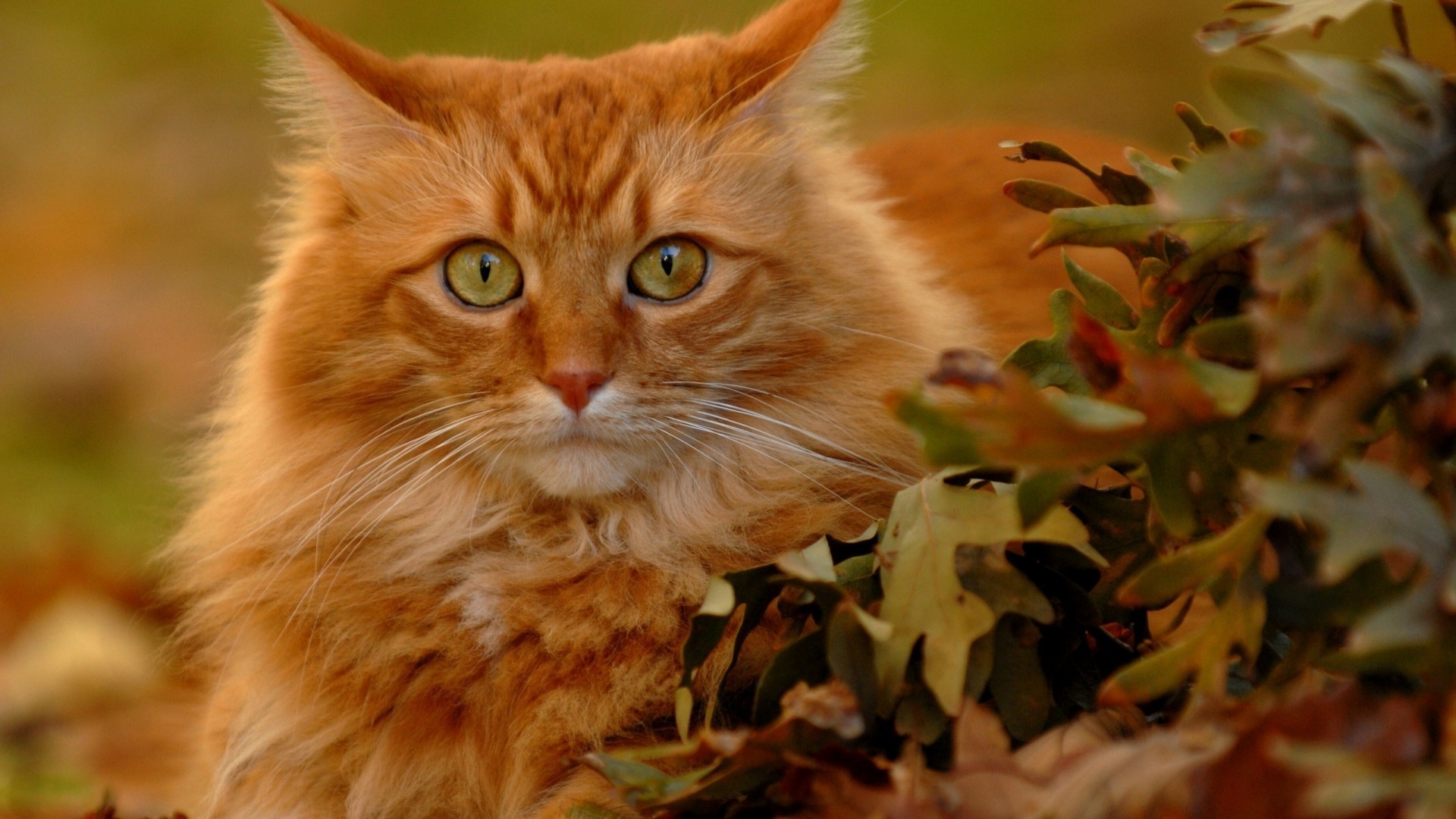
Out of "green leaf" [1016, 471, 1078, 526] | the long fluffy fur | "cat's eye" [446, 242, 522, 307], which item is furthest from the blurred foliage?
"cat's eye" [446, 242, 522, 307]

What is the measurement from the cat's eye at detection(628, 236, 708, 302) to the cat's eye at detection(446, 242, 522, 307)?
0.52 ft

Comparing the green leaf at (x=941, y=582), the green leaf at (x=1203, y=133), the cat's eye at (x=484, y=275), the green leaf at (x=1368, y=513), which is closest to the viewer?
the green leaf at (x=1368, y=513)

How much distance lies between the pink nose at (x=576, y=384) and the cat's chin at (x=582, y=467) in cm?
7

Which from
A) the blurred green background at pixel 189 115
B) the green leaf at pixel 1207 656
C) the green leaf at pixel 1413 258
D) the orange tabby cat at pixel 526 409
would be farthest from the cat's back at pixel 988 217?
the blurred green background at pixel 189 115

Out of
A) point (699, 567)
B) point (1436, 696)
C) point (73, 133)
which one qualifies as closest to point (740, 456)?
point (699, 567)

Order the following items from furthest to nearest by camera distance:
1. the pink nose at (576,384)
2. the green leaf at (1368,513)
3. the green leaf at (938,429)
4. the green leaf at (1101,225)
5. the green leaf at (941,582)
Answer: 1. the pink nose at (576,384)
2. the green leaf at (1101,225)
3. the green leaf at (941,582)
4. the green leaf at (938,429)
5. the green leaf at (1368,513)

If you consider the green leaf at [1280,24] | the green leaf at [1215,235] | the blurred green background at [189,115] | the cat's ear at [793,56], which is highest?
the green leaf at [1280,24]

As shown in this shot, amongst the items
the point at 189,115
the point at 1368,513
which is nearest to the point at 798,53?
the point at 1368,513

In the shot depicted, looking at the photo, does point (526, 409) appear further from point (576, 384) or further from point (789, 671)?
point (789, 671)

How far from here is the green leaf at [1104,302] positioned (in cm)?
146

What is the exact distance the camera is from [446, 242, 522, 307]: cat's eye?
Result: 1714 mm

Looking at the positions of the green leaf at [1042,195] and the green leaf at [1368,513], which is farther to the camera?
the green leaf at [1042,195]

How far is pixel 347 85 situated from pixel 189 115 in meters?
5.58

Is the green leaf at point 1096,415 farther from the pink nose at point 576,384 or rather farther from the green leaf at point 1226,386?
the pink nose at point 576,384
